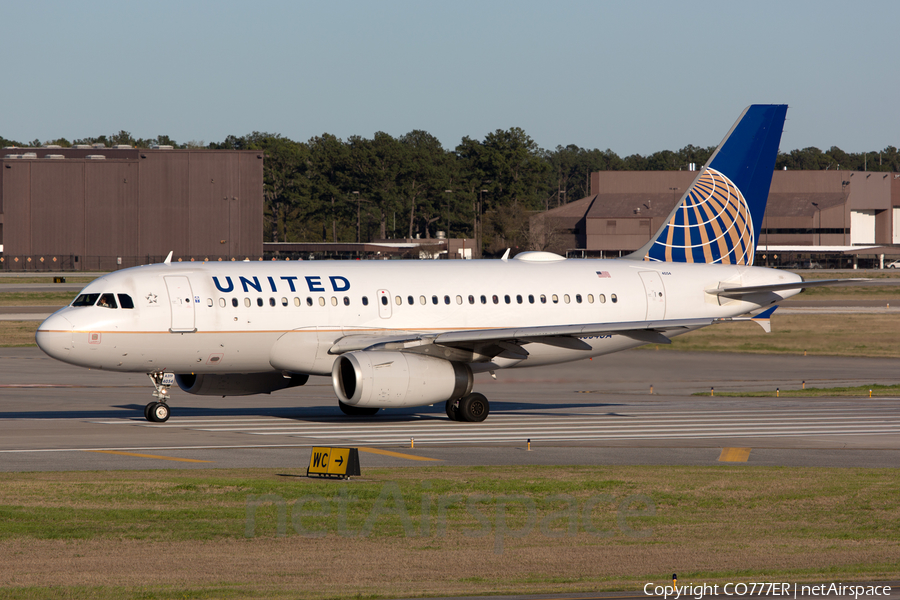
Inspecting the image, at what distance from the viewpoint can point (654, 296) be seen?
117 ft

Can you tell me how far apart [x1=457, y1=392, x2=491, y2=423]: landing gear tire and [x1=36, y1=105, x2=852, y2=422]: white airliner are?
0.04 metres

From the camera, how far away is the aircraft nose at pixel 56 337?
28.9 metres

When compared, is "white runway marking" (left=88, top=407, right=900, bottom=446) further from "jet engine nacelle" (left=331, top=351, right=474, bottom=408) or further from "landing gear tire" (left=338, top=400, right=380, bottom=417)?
"jet engine nacelle" (left=331, top=351, right=474, bottom=408)

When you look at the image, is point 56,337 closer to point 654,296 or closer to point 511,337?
point 511,337

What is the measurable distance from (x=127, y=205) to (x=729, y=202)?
11779 centimetres

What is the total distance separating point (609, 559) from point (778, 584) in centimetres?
236

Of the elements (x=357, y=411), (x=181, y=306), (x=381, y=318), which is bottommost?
A: (x=357, y=411)

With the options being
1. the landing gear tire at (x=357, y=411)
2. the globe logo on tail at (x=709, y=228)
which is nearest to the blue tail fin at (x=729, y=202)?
the globe logo on tail at (x=709, y=228)

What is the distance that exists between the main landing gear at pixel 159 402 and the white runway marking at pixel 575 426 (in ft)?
0.87

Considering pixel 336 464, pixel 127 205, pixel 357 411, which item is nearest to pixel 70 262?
pixel 127 205

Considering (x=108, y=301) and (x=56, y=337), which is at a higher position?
(x=108, y=301)

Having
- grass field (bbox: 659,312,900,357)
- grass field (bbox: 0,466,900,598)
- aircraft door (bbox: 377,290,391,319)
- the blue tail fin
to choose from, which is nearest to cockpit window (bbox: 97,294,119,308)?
aircraft door (bbox: 377,290,391,319)

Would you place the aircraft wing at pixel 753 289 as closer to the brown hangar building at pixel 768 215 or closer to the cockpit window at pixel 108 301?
the cockpit window at pixel 108 301

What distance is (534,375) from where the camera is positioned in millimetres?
44031
